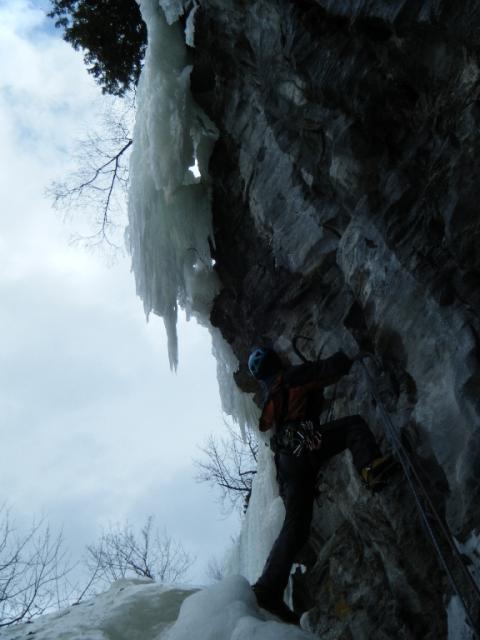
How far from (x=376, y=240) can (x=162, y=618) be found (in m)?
3.49

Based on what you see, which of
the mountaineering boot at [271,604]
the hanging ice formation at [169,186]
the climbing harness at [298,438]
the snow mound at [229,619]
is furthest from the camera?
the hanging ice formation at [169,186]

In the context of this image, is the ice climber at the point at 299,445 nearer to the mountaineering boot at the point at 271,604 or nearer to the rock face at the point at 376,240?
the mountaineering boot at the point at 271,604

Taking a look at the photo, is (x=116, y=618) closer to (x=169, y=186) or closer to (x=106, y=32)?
(x=169, y=186)

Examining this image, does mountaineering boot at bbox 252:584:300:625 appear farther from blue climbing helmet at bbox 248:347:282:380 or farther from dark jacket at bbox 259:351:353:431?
blue climbing helmet at bbox 248:347:282:380

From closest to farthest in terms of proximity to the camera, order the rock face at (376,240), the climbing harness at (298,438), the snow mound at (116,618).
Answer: the rock face at (376,240) < the climbing harness at (298,438) < the snow mound at (116,618)

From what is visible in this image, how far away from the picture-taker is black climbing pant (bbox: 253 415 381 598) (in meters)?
3.63

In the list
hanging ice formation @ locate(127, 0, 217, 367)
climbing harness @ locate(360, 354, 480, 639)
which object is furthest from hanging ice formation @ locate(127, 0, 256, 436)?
climbing harness @ locate(360, 354, 480, 639)

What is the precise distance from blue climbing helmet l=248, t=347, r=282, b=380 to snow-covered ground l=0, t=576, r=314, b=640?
1565 millimetres

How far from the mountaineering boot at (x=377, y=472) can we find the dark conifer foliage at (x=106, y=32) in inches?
278

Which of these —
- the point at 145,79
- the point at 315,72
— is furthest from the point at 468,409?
the point at 145,79

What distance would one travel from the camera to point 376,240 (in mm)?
4410

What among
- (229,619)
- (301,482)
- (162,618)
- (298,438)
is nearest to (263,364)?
(298,438)

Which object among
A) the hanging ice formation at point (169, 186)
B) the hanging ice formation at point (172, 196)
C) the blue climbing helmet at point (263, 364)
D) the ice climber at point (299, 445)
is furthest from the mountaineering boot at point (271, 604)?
the hanging ice formation at point (169, 186)

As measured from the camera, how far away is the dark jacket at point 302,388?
4254 millimetres
